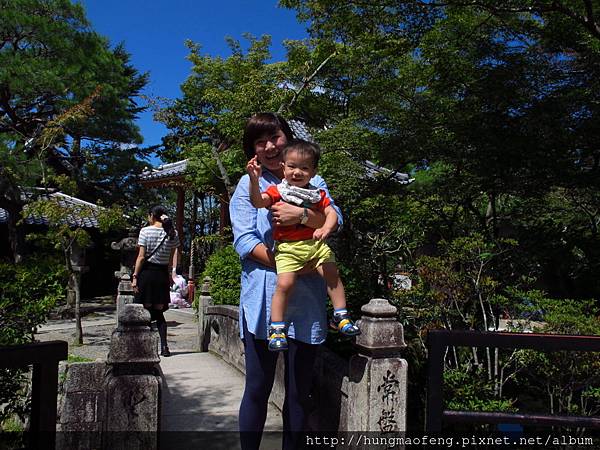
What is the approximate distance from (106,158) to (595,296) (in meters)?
19.1

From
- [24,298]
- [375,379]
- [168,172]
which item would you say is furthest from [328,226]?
[168,172]

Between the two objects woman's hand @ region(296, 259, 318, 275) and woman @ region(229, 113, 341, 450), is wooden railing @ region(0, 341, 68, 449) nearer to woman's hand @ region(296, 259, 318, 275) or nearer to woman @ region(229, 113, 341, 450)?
woman @ region(229, 113, 341, 450)

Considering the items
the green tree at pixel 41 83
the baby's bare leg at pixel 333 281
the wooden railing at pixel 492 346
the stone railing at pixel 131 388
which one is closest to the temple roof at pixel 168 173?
the green tree at pixel 41 83

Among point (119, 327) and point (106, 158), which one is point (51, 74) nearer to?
point (106, 158)

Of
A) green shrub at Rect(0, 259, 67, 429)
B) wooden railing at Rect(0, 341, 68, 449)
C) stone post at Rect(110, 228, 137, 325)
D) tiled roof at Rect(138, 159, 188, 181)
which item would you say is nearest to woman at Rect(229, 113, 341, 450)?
wooden railing at Rect(0, 341, 68, 449)

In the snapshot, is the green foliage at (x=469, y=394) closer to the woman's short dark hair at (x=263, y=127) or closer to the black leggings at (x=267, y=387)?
the black leggings at (x=267, y=387)

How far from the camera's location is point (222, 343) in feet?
20.8

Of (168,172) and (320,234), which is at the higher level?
(168,172)

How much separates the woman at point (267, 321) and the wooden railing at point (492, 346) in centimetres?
66

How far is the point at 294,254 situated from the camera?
2.26m

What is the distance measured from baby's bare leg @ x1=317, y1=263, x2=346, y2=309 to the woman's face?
63 centimetres

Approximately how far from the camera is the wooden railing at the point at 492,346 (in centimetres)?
231

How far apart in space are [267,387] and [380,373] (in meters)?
0.73

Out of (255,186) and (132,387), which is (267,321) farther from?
(132,387)
